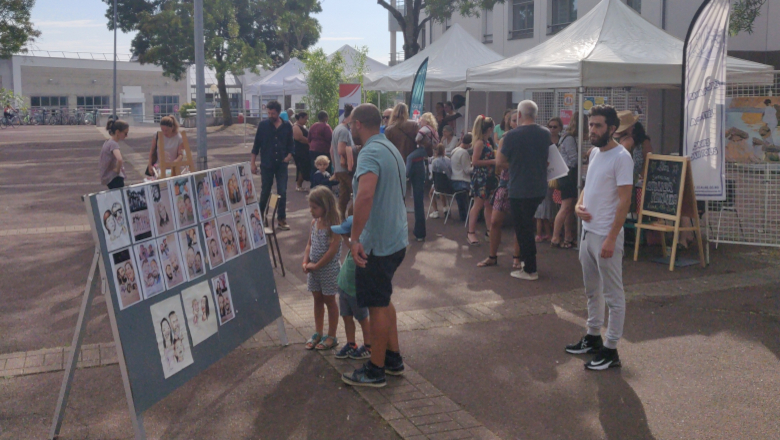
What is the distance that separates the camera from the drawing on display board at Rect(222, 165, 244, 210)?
5520 mm

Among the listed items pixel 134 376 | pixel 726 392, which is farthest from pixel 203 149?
pixel 726 392

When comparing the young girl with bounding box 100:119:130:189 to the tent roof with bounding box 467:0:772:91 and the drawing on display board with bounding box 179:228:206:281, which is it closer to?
the drawing on display board with bounding box 179:228:206:281

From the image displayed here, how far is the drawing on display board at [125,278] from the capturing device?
161 inches

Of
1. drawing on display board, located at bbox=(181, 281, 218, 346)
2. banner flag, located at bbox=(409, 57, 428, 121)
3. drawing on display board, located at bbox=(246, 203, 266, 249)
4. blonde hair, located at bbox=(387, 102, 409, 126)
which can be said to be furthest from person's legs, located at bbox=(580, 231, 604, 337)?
banner flag, located at bbox=(409, 57, 428, 121)

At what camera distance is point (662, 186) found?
889cm

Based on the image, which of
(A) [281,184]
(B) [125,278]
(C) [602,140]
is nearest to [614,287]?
(C) [602,140]

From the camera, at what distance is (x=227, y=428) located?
4488mm

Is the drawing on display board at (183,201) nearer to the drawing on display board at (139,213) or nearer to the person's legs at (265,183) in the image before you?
the drawing on display board at (139,213)

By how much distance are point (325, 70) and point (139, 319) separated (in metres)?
22.0

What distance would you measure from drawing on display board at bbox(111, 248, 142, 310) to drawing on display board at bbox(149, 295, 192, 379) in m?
0.19

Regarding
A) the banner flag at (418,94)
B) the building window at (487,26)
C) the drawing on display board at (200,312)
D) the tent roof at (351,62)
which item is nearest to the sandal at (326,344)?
the drawing on display board at (200,312)

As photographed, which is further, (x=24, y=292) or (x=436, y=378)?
(x=24, y=292)

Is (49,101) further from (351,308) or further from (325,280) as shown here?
(351,308)

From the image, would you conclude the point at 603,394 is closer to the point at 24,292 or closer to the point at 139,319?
the point at 139,319
